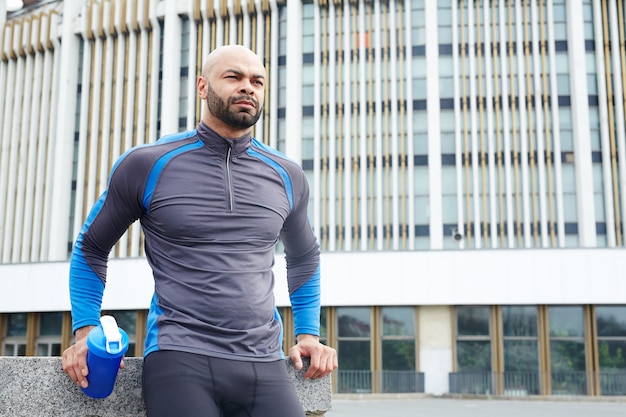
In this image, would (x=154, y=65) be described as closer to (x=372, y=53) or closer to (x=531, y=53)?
(x=372, y=53)

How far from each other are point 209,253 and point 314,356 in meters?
0.68

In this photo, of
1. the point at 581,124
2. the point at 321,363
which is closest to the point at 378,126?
the point at 581,124

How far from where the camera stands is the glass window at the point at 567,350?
2567cm

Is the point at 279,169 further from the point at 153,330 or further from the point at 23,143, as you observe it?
the point at 23,143

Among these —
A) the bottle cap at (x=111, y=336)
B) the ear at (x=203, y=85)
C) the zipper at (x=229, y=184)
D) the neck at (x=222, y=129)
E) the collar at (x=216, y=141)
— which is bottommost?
the bottle cap at (x=111, y=336)

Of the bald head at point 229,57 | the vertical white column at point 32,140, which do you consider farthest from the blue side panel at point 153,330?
the vertical white column at point 32,140

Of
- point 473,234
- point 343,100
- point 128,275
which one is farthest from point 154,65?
point 473,234

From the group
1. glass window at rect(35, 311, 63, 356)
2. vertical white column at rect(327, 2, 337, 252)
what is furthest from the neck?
vertical white column at rect(327, 2, 337, 252)

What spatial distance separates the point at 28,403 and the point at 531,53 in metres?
34.0

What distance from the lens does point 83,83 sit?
1511 inches

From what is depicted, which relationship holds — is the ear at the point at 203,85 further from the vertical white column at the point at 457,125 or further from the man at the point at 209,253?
the vertical white column at the point at 457,125

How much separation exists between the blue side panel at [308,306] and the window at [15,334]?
28.9 metres

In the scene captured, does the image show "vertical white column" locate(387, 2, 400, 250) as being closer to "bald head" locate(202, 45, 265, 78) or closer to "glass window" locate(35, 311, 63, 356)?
"glass window" locate(35, 311, 63, 356)

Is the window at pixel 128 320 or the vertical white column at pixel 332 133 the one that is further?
the vertical white column at pixel 332 133
